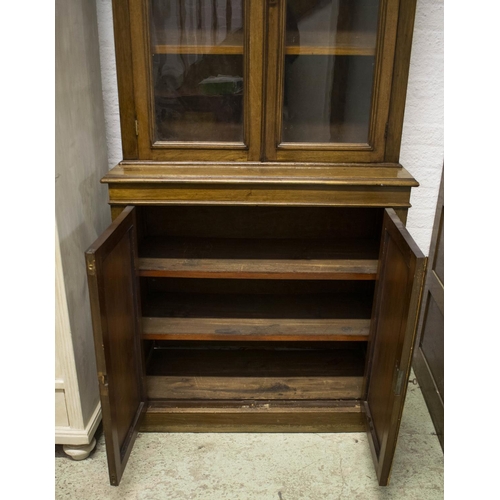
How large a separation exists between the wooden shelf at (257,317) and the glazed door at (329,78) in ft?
1.65

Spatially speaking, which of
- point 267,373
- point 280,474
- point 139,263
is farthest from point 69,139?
point 280,474

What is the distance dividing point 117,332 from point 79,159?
51 centimetres

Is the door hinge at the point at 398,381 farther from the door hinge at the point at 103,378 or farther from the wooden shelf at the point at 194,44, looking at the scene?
the wooden shelf at the point at 194,44

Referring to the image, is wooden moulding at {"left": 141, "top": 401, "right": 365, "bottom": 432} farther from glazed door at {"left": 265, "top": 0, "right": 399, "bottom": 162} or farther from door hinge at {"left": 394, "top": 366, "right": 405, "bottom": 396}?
glazed door at {"left": 265, "top": 0, "right": 399, "bottom": 162}

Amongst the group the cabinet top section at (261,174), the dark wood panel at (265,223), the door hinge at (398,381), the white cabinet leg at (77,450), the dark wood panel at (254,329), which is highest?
the cabinet top section at (261,174)

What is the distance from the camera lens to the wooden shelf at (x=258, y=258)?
1.43 meters

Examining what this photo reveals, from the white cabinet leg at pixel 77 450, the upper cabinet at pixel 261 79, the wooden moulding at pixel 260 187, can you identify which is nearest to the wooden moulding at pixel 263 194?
the wooden moulding at pixel 260 187

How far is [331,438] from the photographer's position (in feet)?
5.16

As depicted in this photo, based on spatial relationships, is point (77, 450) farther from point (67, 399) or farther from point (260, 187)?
point (260, 187)

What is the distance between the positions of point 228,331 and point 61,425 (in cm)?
56

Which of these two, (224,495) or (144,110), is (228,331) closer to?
(224,495)

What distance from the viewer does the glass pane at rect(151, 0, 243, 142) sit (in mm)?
1308

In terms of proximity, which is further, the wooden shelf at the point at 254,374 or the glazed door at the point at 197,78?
the wooden shelf at the point at 254,374

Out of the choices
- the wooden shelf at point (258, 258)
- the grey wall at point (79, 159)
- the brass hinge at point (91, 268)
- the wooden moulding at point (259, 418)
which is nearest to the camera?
the brass hinge at point (91, 268)
